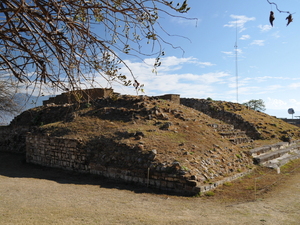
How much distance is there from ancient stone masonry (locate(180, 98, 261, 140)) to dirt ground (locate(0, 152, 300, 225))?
420 inches

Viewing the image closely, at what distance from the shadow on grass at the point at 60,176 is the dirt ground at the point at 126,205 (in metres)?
0.04

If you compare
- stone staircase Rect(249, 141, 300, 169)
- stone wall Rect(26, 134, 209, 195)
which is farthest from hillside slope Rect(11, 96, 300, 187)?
stone staircase Rect(249, 141, 300, 169)

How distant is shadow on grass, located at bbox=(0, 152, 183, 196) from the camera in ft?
26.0

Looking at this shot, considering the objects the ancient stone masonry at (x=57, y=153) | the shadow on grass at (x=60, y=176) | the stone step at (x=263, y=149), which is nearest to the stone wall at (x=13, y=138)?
the shadow on grass at (x=60, y=176)

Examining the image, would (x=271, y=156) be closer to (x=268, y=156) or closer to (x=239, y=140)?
(x=268, y=156)

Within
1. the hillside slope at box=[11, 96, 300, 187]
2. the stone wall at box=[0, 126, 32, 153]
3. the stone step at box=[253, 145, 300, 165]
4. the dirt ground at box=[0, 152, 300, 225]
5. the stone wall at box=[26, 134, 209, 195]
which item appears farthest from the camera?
the stone wall at box=[0, 126, 32, 153]

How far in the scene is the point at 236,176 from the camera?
8961 mm

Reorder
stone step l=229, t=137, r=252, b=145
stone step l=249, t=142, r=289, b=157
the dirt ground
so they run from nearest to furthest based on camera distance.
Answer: the dirt ground, stone step l=249, t=142, r=289, b=157, stone step l=229, t=137, r=252, b=145

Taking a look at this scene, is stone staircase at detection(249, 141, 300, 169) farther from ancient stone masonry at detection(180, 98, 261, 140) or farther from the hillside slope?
ancient stone masonry at detection(180, 98, 261, 140)

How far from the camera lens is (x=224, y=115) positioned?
2183cm

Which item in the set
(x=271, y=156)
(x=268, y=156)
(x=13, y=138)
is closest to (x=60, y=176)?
(x=13, y=138)

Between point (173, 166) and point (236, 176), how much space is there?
2.82 meters

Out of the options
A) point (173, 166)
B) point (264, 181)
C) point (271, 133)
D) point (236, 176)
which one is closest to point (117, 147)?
point (173, 166)

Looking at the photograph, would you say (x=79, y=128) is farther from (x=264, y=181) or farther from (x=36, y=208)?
(x=264, y=181)
